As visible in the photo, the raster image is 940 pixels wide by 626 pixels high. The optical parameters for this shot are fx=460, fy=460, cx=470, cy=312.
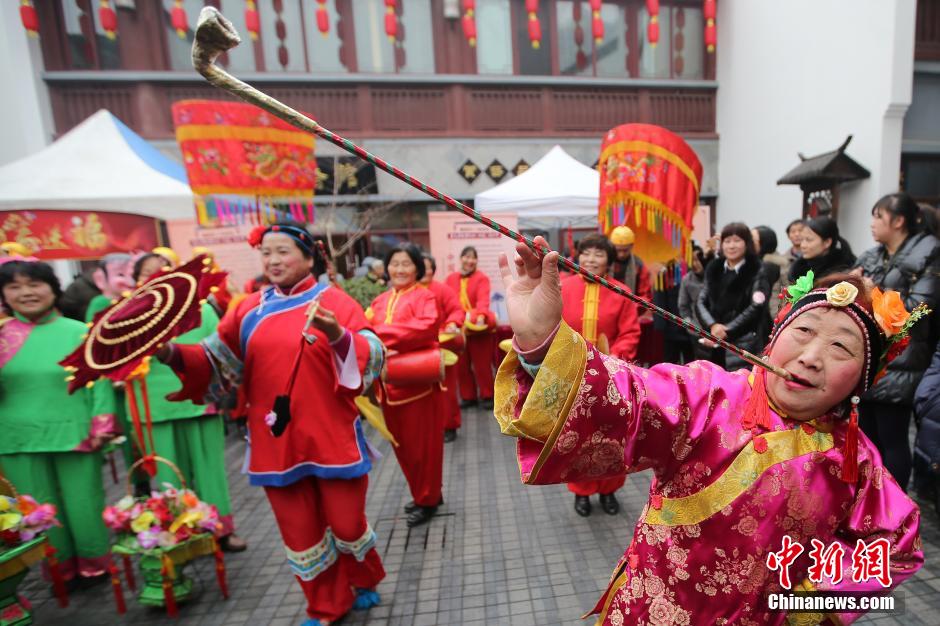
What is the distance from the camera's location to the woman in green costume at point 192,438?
3.03 meters

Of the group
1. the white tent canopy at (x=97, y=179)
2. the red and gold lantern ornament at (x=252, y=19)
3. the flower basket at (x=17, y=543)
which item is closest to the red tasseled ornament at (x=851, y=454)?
the flower basket at (x=17, y=543)

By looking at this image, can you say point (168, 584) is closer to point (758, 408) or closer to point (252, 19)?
point (758, 408)

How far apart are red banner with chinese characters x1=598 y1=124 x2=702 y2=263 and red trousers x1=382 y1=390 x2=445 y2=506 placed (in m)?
2.43

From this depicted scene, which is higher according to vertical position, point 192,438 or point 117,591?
point 192,438

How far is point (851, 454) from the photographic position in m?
1.16

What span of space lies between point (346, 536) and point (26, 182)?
5941 mm

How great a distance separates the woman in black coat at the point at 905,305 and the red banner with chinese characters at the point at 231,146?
4.82m

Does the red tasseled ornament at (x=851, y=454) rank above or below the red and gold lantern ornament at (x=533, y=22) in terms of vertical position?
below

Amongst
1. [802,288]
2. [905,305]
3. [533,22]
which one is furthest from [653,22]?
[802,288]

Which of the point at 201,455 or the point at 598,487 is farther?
the point at 598,487

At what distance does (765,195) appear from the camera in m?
9.94

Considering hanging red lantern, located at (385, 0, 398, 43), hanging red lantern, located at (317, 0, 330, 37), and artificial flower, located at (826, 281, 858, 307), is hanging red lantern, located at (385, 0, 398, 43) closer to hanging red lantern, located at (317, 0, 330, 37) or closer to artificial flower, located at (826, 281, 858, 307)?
hanging red lantern, located at (317, 0, 330, 37)

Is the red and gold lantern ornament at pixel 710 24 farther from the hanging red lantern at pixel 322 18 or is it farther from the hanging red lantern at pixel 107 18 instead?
the hanging red lantern at pixel 107 18

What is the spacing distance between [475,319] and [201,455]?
10.7 feet
